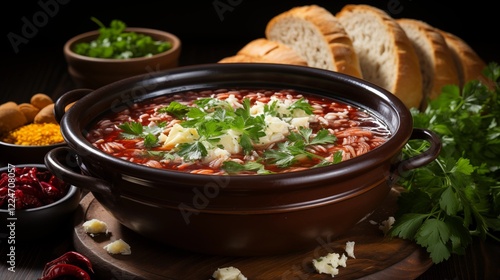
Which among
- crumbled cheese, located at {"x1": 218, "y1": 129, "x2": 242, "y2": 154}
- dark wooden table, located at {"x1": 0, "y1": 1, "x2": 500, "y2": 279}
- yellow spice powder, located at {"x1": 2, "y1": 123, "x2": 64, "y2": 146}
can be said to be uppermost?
crumbled cheese, located at {"x1": 218, "y1": 129, "x2": 242, "y2": 154}

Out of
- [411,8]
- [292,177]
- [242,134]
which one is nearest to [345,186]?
[292,177]

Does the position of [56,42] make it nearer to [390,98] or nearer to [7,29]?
[7,29]

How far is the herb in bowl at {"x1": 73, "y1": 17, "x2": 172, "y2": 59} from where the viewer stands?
5.92m

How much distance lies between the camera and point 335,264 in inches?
130

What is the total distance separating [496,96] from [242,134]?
1921 mm

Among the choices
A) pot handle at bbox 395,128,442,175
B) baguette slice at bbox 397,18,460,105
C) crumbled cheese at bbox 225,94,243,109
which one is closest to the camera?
pot handle at bbox 395,128,442,175

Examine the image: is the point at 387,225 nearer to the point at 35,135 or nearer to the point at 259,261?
the point at 259,261

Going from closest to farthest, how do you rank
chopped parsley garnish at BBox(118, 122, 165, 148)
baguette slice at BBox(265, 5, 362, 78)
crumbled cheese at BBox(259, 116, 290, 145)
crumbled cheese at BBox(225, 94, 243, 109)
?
crumbled cheese at BBox(259, 116, 290, 145) → chopped parsley garnish at BBox(118, 122, 165, 148) → crumbled cheese at BBox(225, 94, 243, 109) → baguette slice at BBox(265, 5, 362, 78)

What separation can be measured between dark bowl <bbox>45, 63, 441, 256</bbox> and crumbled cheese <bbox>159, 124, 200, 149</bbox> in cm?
40

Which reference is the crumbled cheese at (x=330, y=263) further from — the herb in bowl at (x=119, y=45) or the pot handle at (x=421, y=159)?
the herb in bowl at (x=119, y=45)

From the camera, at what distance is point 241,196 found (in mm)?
3010

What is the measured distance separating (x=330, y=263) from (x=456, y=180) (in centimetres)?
85

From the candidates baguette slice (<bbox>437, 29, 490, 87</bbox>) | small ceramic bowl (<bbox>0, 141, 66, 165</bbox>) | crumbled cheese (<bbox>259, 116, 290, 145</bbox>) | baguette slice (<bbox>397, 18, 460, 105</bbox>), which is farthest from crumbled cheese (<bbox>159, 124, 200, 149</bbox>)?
baguette slice (<bbox>437, 29, 490, 87</bbox>)

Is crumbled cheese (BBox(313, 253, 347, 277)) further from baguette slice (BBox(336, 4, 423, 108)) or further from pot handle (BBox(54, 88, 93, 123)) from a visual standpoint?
baguette slice (BBox(336, 4, 423, 108))
